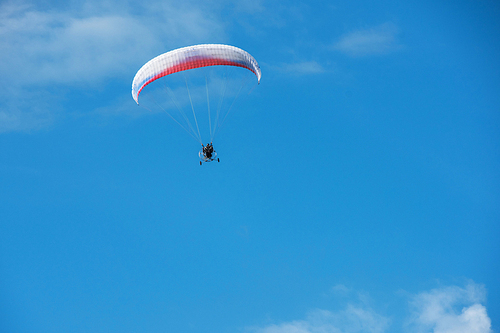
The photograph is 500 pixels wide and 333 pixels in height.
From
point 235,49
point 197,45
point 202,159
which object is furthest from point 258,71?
point 202,159

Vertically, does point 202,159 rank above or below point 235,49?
below

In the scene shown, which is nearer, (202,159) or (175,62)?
(175,62)

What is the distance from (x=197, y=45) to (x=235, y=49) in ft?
8.82

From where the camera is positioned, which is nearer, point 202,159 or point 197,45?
point 197,45

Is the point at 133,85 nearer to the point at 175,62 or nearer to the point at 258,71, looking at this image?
the point at 175,62

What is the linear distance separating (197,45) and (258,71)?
508cm

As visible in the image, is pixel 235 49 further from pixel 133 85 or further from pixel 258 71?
pixel 133 85

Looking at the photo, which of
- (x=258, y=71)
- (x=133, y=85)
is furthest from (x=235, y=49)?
(x=133, y=85)

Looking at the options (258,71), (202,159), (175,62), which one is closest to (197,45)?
(175,62)

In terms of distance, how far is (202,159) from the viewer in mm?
37312

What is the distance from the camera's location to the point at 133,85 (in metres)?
36.2

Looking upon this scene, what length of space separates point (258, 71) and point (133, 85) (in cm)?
898

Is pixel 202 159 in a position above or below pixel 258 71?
below

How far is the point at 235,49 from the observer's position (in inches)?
1399
